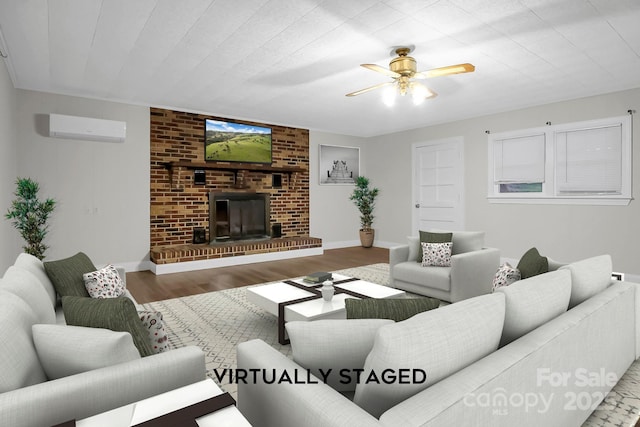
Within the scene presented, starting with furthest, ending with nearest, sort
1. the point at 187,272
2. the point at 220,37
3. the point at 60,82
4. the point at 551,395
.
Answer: the point at 187,272 < the point at 60,82 < the point at 220,37 < the point at 551,395

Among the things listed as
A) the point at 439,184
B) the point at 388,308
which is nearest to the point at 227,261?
the point at 439,184

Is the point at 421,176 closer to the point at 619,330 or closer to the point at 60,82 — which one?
the point at 619,330

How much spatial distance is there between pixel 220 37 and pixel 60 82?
8.85 ft

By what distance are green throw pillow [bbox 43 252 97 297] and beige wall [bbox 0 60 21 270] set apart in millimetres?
1853

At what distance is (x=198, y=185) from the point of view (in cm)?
612

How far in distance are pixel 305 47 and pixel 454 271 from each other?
264 centimetres

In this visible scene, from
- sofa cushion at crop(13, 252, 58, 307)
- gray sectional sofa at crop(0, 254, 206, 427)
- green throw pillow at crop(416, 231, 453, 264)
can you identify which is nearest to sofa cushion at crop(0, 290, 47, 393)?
gray sectional sofa at crop(0, 254, 206, 427)

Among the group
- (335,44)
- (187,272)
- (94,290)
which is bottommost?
(187,272)

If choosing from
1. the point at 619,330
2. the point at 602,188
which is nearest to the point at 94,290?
the point at 619,330

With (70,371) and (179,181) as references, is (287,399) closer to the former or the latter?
(70,371)

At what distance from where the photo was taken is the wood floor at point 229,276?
4.41m

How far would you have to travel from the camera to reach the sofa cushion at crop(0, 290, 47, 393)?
1092mm

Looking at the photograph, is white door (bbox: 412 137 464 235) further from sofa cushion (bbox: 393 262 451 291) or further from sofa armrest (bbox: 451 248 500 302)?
sofa cushion (bbox: 393 262 451 291)

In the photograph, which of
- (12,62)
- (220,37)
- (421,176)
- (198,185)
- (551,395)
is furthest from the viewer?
(421,176)
